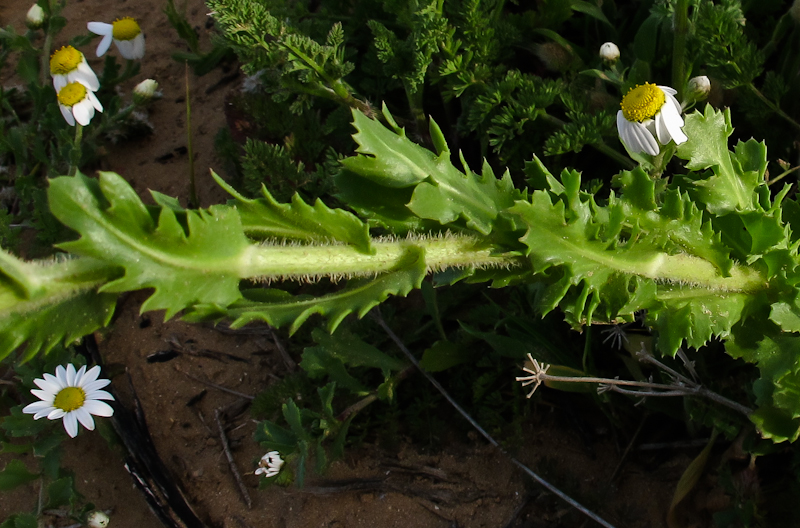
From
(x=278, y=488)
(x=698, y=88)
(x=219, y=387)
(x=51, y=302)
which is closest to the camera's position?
(x=51, y=302)

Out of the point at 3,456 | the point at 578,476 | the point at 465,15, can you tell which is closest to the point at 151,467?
the point at 3,456

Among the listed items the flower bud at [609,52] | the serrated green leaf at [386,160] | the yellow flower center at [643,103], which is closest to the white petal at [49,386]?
the serrated green leaf at [386,160]

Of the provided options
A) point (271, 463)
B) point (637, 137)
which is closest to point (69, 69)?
point (271, 463)

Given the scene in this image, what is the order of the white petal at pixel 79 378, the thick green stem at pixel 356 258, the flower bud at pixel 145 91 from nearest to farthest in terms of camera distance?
the thick green stem at pixel 356 258, the white petal at pixel 79 378, the flower bud at pixel 145 91

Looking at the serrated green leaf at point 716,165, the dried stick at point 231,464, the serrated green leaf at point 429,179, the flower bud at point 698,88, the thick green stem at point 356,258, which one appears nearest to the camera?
the thick green stem at point 356,258

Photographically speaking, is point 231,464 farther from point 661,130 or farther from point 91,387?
point 661,130

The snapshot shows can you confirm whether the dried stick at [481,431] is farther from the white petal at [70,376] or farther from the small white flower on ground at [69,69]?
the small white flower on ground at [69,69]

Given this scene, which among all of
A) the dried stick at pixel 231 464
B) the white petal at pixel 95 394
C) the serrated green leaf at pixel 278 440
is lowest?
the dried stick at pixel 231 464
